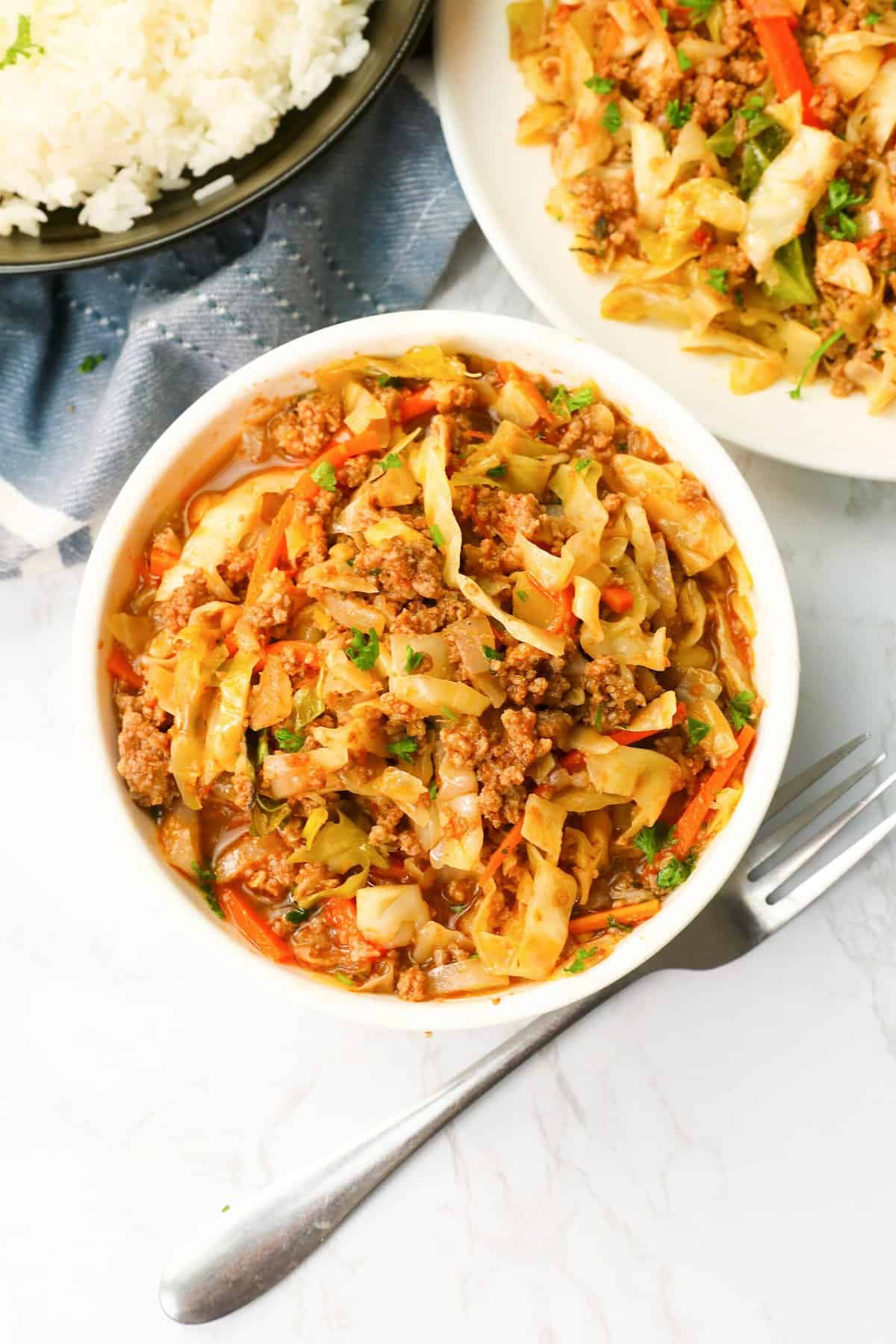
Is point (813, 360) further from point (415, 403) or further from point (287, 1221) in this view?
point (287, 1221)

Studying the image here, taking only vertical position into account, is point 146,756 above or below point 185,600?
below

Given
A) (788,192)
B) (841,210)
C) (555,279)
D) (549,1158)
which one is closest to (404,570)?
(555,279)

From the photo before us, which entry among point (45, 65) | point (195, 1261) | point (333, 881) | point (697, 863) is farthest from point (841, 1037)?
point (45, 65)

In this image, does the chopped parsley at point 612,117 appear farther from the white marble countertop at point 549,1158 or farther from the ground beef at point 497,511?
the white marble countertop at point 549,1158

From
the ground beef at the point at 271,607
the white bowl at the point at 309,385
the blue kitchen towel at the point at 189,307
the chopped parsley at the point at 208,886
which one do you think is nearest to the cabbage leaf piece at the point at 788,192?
the white bowl at the point at 309,385

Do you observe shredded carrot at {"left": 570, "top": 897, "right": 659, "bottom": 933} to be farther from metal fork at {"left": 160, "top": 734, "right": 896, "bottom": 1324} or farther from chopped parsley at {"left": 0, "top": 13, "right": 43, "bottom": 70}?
chopped parsley at {"left": 0, "top": 13, "right": 43, "bottom": 70}

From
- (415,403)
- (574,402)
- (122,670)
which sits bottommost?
(122,670)
